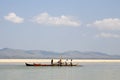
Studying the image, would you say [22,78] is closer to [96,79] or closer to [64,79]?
[64,79]

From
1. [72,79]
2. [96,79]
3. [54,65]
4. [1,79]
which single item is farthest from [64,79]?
[54,65]

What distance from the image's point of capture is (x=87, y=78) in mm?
47094

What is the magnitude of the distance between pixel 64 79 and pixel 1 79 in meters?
7.38

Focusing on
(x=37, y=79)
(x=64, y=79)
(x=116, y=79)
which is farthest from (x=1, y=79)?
(x=116, y=79)

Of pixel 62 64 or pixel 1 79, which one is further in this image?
pixel 62 64

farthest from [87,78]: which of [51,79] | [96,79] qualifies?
[51,79]

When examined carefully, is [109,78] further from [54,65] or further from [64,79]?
[54,65]

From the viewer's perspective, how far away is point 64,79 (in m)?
45.6

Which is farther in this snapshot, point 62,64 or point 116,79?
point 62,64

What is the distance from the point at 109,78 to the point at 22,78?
34.5ft

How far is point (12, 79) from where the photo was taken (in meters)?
45.2

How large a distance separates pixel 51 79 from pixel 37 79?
1.63 meters

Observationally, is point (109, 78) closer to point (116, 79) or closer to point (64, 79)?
point (116, 79)

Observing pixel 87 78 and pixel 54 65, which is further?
pixel 54 65
